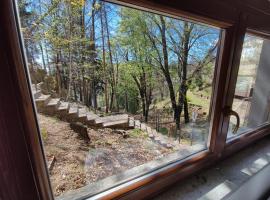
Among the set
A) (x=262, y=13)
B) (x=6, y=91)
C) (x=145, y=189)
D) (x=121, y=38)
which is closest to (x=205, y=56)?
(x=262, y=13)

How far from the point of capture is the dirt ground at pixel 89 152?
0.46m

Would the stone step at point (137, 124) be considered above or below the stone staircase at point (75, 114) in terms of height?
below

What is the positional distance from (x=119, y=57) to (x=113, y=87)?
13cm

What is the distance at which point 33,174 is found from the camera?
35 cm

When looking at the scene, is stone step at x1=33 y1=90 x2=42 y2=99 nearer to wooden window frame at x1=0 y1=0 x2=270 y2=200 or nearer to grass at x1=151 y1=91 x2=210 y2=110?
wooden window frame at x1=0 y1=0 x2=270 y2=200

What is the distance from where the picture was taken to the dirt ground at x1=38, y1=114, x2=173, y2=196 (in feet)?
1.52

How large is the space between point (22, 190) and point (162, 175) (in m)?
0.43

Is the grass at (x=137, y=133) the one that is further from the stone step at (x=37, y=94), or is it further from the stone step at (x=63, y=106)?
the stone step at (x=37, y=94)

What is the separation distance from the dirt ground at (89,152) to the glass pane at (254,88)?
483mm

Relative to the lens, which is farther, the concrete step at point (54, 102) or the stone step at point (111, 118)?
the stone step at point (111, 118)

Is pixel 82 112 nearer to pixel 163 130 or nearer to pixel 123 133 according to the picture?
pixel 123 133

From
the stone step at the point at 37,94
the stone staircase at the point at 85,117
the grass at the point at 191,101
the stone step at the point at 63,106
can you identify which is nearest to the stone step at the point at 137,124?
the stone staircase at the point at 85,117

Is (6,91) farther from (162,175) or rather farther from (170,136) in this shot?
(170,136)

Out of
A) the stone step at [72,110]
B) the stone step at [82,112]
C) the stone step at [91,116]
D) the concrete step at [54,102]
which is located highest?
the concrete step at [54,102]
